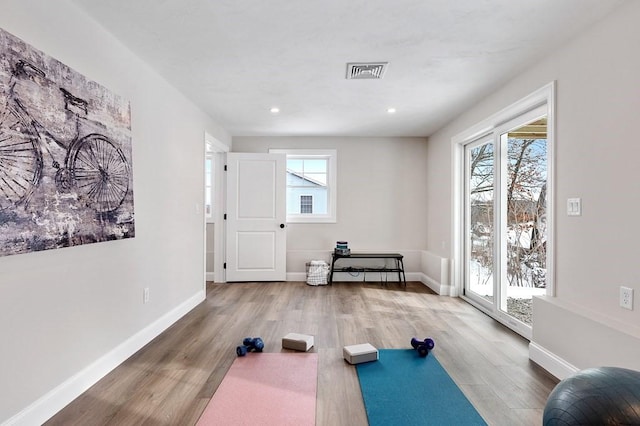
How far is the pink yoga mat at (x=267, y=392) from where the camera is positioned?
179cm

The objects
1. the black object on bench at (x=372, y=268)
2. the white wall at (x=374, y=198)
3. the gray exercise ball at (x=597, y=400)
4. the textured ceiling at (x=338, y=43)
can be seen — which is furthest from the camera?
the white wall at (x=374, y=198)

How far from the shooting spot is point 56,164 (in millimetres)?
1814

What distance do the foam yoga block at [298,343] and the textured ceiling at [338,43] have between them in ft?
7.58

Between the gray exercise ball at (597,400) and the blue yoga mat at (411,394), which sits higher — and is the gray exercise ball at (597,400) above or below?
above

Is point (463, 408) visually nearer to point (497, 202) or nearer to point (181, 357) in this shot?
point (181, 357)

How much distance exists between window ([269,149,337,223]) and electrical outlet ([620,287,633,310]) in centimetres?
396

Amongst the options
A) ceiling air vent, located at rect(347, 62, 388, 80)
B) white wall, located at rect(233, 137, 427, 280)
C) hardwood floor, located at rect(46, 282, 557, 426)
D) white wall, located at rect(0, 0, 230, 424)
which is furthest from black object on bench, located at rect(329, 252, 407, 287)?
ceiling air vent, located at rect(347, 62, 388, 80)

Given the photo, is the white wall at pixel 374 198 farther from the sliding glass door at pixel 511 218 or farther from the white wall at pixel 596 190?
the white wall at pixel 596 190

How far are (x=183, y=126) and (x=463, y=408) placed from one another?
3552 millimetres

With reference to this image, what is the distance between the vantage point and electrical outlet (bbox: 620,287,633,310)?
189 centimetres

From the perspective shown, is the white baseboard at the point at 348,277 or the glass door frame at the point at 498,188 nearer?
the glass door frame at the point at 498,188

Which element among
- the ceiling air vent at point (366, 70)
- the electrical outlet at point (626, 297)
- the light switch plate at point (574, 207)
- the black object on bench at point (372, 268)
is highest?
the ceiling air vent at point (366, 70)

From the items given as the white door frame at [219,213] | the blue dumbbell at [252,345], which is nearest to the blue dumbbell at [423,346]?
the blue dumbbell at [252,345]

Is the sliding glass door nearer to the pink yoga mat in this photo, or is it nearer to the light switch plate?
the light switch plate
